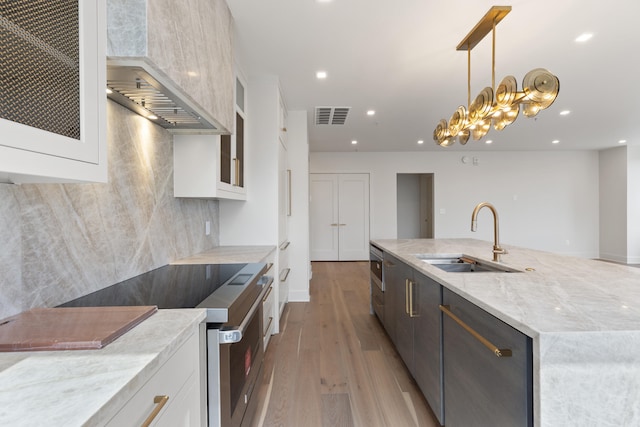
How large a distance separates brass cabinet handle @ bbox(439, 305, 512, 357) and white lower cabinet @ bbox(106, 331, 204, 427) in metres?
0.97

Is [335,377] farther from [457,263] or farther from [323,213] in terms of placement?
[323,213]


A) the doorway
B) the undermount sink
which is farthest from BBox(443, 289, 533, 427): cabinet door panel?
the doorway

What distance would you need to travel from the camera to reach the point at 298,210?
4.13 meters

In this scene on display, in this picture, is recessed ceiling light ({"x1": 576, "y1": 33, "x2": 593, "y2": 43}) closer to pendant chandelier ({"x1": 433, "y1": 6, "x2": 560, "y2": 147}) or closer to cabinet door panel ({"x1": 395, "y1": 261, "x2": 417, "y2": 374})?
pendant chandelier ({"x1": 433, "y1": 6, "x2": 560, "y2": 147})

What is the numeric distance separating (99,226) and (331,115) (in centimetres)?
367

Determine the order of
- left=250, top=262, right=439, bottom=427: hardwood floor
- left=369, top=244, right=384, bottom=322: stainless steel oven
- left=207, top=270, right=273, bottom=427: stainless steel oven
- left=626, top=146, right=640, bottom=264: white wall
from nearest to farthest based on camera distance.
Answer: left=207, top=270, right=273, bottom=427: stainless steel oven → left=250, top=262, right=439, bottom=427: hardwood floor → left=369, top=244, right=384, bottom=322: stainless steel oven → left=626, top=146, right=640, bottom=264: white wall

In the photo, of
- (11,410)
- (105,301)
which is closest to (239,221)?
(105,301)

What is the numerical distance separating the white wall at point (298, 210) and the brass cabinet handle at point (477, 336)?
2.68 m

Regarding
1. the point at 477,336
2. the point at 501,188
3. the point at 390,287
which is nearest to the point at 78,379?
the point at 477,336

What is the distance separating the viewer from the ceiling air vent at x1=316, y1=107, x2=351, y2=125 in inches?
169

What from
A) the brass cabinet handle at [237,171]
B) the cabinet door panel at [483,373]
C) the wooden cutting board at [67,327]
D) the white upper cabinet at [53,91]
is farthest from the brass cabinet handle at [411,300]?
the white upper cabinet at [53,91]

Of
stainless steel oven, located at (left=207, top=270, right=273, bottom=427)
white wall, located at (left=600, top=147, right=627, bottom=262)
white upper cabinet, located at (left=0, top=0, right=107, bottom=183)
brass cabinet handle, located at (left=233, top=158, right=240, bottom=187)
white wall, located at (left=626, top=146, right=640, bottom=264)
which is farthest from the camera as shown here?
→ white wall, located at (left=600, top=147, right=627, bottom=262)

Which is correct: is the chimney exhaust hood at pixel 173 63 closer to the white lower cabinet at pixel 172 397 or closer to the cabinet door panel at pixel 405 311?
the white lower cabinet at pixel 172 397

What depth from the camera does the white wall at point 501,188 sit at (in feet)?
24.3
